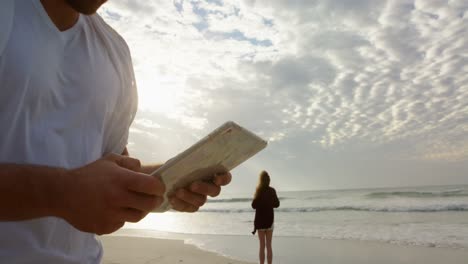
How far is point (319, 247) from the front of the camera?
10344 mm

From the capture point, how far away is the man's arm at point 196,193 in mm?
1188

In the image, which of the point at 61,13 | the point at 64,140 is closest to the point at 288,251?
the point at 64,140

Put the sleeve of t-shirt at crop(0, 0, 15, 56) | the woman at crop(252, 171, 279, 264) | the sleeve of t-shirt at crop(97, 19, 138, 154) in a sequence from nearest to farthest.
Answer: the sleeve of t-shirt at crop(0, 0, 15, 56) < the sleeve of t-shirt at crop(97, 19, 138, 154) < the woman at crop(252, 171, 279, 264)

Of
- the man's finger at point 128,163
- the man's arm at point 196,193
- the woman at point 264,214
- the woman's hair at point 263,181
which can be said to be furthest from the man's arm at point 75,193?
the woman's hair at point 263,181

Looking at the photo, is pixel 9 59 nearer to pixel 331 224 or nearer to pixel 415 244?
pixel 415 244

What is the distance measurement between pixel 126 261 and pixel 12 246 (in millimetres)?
8482

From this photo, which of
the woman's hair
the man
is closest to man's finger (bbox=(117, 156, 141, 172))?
the man

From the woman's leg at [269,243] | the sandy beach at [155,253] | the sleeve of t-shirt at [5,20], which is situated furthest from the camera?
the sandy beach at [155,253]

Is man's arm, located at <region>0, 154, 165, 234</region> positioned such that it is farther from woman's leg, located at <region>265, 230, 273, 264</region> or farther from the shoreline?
the shoreline

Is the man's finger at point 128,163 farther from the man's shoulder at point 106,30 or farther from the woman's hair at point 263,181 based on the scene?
the woman's hair at point 263,181

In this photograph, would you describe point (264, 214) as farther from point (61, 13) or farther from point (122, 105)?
point (61, 13)

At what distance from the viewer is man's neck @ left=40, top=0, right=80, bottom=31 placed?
1.01 meters

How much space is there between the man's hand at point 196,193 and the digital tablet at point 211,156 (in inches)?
0.7

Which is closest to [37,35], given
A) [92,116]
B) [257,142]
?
[92,116]
